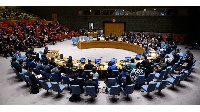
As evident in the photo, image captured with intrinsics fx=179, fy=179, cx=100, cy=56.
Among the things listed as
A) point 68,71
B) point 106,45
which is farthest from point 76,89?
point 106,45

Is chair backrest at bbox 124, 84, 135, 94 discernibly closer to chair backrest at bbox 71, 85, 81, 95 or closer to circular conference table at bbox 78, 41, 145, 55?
chair backrest at bbox 71, 85, 81, 95

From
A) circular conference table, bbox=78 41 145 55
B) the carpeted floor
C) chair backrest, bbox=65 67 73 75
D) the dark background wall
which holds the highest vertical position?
the dark background wall

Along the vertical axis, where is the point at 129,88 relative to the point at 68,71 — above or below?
below

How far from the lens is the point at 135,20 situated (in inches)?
907

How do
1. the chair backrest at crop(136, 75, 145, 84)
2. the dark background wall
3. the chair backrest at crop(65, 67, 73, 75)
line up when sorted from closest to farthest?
the chair backrest at crop(136, 75, 145, 84) < the chair backrest at crop(65, 67, 73, 75) < the dark background wall

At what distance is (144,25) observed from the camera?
22.8 m

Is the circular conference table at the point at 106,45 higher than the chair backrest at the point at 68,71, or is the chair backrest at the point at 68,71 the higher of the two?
the circular conference table at the point at 106,45

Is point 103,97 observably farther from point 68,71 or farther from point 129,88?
point 68,71

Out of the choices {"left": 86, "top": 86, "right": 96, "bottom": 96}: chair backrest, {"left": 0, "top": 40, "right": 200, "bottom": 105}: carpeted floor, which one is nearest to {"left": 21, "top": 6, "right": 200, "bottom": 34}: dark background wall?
{"left": 0, "top": 40, "right": 200, "bottom": 105}: carpeted floor

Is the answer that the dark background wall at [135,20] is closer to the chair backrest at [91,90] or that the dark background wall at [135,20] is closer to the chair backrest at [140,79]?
the chair backrest at [140,79]

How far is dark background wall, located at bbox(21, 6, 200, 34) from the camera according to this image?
20547 mm

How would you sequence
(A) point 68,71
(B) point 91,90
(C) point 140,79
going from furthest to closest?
(A) point 68,71 → (C) point 140,79 → (B) point 91,90

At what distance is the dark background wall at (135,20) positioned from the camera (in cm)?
2055

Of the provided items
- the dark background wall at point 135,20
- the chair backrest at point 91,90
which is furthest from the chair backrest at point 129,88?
the dark background wall at point 135,20
